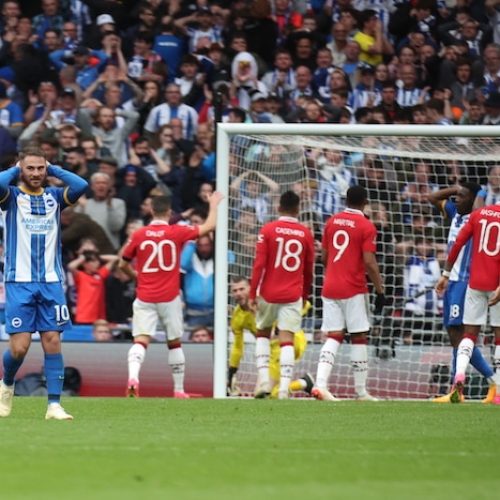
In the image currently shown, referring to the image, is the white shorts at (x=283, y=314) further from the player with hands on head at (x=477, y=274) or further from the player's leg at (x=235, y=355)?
the player with hands on head at (x=477, y=274)

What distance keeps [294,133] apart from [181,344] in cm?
291

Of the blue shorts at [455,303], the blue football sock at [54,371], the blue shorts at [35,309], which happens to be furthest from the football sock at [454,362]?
the blue shorts at [35,309]

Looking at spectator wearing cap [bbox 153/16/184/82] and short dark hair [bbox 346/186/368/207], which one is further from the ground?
spectator wearing cap [bbox 153/16/184/82]

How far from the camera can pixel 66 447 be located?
956 centimetres

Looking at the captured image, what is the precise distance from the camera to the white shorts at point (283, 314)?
16000mm

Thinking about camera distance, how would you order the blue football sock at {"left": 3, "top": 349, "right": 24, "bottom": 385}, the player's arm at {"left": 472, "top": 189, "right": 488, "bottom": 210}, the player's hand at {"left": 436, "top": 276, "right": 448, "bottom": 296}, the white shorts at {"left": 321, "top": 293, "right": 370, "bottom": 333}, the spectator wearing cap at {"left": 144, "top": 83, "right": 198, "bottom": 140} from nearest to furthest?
the blue football sock at {"left": 3, "top": 349, "right": 24, "bottom": 385} < the player's hand at {"left": 436, "top": 276, "right": 448, "bottom": 296} < the white shorts at {"left": 321, "top": 293, "right": 370, "bottom": 333} < the player's arm at {"left": 472, "top": 189, "right": 488, "bottom": 210} < the spectator wearing cap at {"left": 144, "top": 83, "right": 198, "bottom": 140}

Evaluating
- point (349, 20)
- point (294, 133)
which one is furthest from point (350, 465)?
point (349, 20)

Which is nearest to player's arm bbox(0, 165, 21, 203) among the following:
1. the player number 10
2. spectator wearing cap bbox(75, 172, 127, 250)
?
the player number 10

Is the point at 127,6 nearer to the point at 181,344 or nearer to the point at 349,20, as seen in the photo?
the point at 349,20

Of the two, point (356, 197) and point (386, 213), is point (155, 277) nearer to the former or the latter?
point (356, 197)

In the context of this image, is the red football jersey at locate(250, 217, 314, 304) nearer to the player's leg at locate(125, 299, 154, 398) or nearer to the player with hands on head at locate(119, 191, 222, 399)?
the player with hands on head at locate(119, 191, 222, 399)

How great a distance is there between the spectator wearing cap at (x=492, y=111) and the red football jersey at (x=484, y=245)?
5.98 m

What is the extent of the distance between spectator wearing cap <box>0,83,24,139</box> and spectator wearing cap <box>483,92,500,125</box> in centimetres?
667

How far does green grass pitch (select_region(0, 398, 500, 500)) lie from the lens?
757cm
